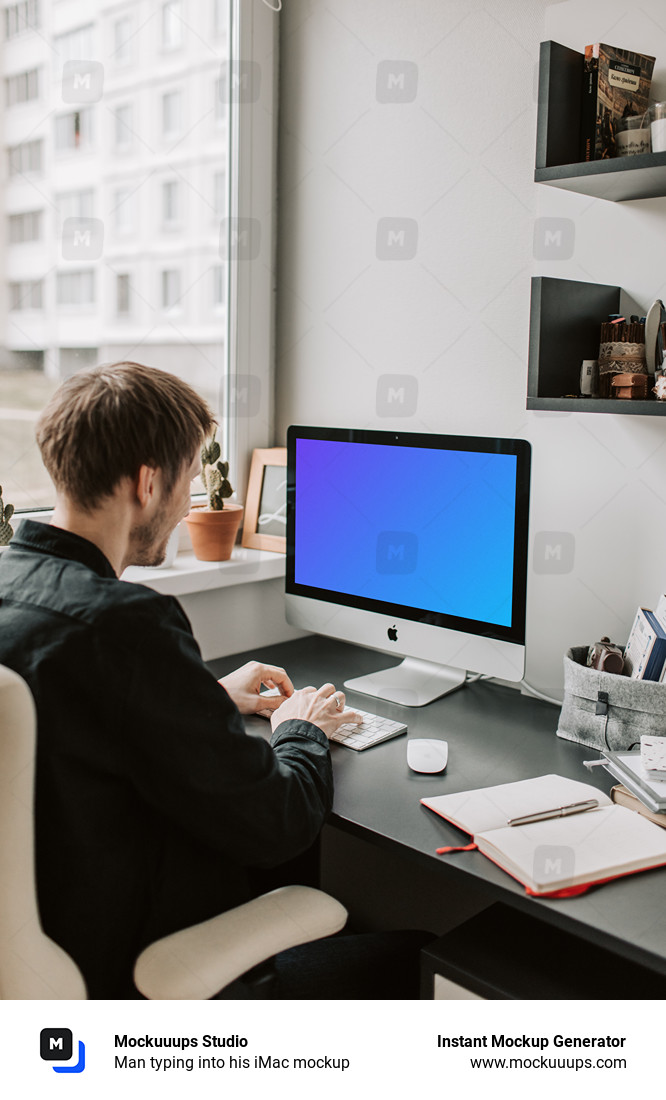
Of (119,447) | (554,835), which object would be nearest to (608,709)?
(554,835)

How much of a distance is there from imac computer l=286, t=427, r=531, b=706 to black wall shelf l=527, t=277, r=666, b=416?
0.10 m

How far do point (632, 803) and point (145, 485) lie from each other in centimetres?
82

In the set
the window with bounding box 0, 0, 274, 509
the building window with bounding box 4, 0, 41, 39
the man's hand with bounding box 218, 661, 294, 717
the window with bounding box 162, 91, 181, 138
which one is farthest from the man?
the window with bounding box 162, 91, 181, 138

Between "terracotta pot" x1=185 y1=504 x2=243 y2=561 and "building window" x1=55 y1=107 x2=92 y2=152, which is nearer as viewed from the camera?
"building window" x1=55 y1=107 x2=92 y2=152

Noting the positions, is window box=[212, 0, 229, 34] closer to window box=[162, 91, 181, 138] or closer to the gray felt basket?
window box=[162, 91, 181, 138]

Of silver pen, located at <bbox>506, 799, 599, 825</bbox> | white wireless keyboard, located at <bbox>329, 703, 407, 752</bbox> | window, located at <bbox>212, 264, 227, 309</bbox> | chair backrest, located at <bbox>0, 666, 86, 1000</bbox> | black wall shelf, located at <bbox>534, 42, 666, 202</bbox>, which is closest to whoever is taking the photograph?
chair backrest, located at <bbox>0, 666, 86, 1000</bbox>

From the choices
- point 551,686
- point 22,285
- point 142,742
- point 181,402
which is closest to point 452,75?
point 22,285

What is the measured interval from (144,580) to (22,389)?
0.46 meters

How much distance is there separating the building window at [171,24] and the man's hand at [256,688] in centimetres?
141

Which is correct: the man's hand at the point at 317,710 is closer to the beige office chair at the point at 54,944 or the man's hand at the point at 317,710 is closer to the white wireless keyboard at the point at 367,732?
the white wireless keyboard at the point at 367,732

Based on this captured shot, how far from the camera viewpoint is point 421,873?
2080 millimetres

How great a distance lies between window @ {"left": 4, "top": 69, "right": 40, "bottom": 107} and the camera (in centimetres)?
189

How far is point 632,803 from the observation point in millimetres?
1382

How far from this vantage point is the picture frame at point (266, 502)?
7.59 ft
